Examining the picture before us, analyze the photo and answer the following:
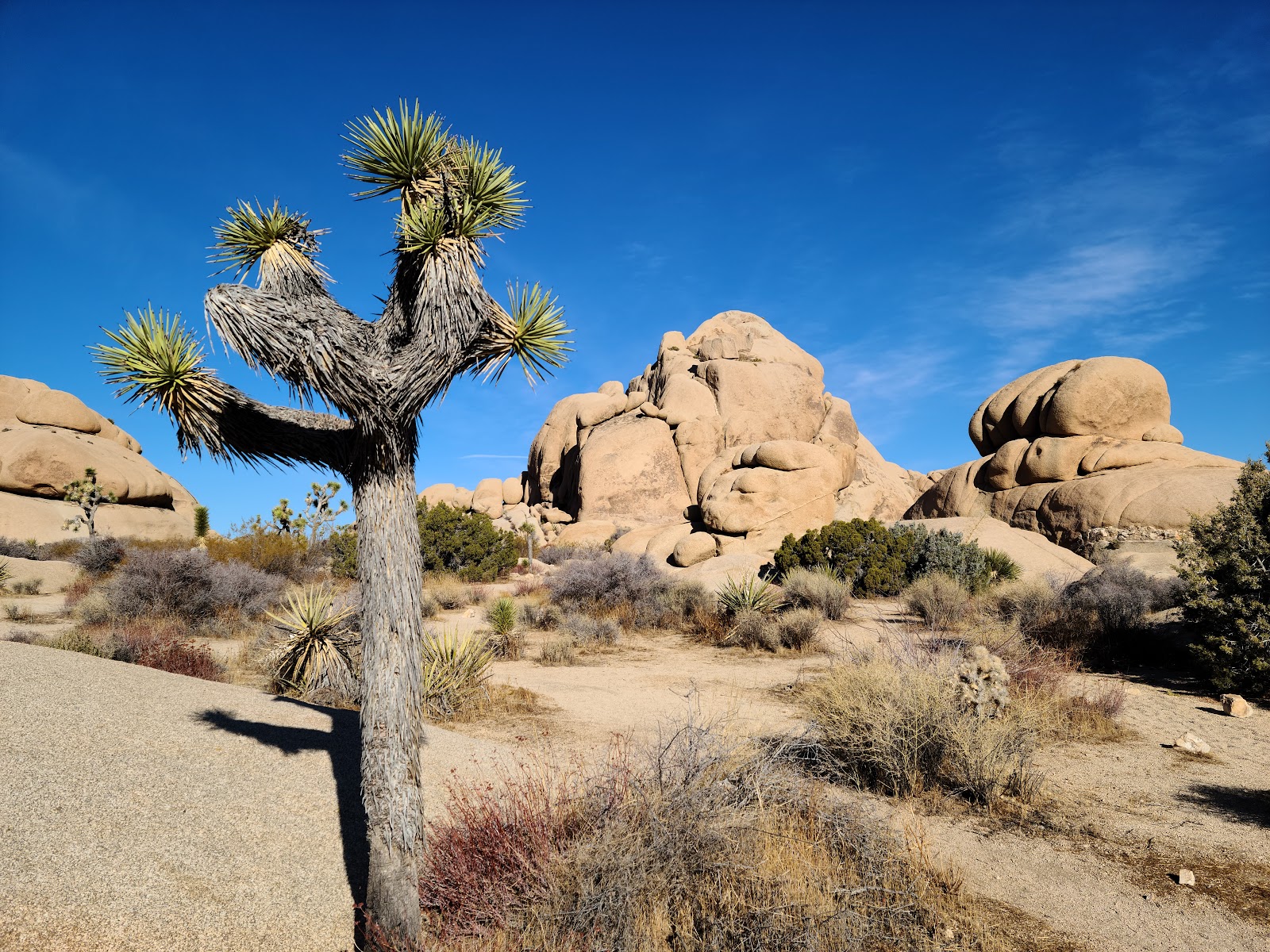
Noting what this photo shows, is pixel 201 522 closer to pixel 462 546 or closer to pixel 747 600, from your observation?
pixel 462 546

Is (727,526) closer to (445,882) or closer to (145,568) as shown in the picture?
(145,568)

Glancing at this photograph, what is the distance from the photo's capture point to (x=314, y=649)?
318 inches

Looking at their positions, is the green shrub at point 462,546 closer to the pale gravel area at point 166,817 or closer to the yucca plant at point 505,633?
the yucca plant at point 505,633

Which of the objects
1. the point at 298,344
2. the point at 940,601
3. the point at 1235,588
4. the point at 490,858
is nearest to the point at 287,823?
the point at 490,858

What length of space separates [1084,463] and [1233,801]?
910 inches

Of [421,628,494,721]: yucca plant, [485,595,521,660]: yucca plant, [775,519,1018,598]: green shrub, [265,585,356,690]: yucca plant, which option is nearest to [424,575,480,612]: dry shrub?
[485,595,521,660]: yucca plant

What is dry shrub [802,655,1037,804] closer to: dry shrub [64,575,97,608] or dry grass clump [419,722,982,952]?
dry grass clump [419,722,982,952]

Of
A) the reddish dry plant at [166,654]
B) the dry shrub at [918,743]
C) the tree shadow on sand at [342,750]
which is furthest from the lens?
the reddish dry plant at [166,654]

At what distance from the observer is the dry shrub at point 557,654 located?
1265cm

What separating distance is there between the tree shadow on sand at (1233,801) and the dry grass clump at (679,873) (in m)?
3.16

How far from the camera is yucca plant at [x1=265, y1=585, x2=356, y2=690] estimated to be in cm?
802

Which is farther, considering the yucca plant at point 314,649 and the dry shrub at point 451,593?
the dry shrub at point 451,593

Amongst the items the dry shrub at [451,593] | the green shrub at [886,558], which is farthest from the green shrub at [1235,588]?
the dry shrub at [451,593]

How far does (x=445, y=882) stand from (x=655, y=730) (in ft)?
13.8
